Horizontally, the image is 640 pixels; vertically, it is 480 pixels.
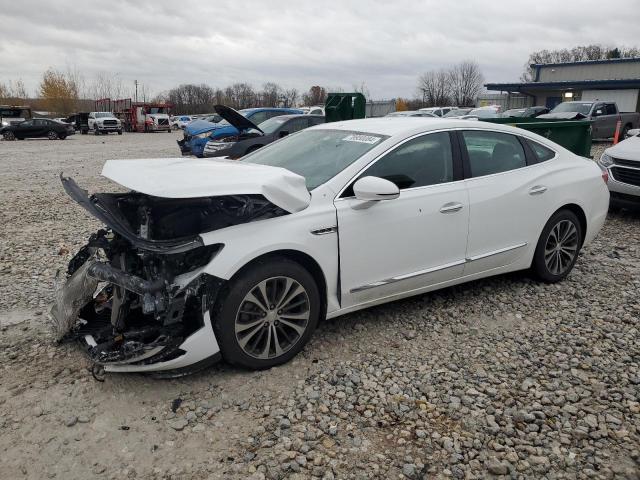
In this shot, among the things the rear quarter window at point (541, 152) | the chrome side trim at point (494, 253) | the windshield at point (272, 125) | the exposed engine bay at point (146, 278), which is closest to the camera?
the exposed engine bay at point (146, 278)

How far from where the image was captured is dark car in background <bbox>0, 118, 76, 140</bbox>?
30250mm

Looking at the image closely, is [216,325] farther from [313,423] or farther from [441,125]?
[441,125]

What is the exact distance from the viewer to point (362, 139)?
4027mm

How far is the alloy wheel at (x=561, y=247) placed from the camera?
4.81m

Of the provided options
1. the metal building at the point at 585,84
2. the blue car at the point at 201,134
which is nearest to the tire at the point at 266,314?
the blue car at the point at 201,134

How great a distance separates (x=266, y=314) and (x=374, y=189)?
1085 millimetres

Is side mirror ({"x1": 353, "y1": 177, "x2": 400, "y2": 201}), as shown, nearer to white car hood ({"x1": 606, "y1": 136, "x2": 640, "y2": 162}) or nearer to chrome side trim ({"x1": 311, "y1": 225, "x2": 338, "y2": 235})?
chrome side trim ({"x1": 311, "y1": 225, "x2": 338, "y2": 235})

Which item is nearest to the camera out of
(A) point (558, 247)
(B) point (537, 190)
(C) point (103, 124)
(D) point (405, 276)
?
(D) point (405, 276)

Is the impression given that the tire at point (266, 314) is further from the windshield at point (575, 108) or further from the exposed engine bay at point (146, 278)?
the windshield at point (575, 108)

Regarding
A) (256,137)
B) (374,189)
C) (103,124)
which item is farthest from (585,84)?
(374,189)

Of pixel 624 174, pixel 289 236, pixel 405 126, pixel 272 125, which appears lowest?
pixel 624 174

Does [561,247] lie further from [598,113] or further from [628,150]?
[598,113]

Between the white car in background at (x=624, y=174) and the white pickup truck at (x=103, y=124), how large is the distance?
1412 inches

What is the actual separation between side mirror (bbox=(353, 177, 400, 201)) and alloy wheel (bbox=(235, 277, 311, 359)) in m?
0.74
